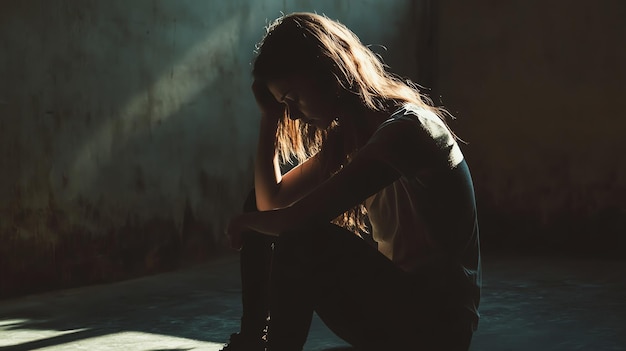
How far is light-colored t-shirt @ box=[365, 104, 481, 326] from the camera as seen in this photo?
6.36 feet

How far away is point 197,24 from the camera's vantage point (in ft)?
16.5

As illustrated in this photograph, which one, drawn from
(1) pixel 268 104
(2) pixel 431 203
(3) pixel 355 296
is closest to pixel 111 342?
(1) pixel 268 104

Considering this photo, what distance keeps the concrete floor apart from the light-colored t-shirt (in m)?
1.22

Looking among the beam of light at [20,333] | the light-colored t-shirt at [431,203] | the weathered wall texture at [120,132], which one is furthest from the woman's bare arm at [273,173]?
the weathered wall texture at [120,132]

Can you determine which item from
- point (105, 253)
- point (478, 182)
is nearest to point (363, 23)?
point (478, 182)

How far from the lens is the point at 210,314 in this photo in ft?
12.5

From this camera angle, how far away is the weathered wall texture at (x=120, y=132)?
4137mm

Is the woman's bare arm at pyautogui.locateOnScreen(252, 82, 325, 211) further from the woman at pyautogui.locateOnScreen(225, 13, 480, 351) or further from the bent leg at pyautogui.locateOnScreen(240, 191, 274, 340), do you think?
the woman at pyautogui.locateOnScreen(225, 13, 480, 351)

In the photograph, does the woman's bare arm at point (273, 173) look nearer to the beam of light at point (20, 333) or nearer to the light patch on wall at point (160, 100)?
the beam of light at point (20, 333)

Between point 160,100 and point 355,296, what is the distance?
3.11 m

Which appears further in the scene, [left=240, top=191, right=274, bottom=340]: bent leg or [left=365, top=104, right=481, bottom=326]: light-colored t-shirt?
[left=240, top=191, right=274, bottom=340]: bent leg

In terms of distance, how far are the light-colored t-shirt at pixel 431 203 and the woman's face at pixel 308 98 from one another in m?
0.21

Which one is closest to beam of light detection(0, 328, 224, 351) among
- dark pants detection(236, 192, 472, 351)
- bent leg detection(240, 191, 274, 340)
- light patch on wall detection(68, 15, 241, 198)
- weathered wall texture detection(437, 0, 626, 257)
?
bent leg detection(240, 191, 274, 340)

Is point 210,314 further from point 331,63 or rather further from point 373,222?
point 331,63
